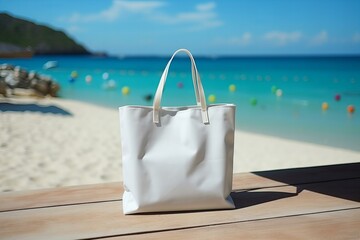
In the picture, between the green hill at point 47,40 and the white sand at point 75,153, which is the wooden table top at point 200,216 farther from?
the green hill at point 47,40

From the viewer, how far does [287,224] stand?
1092 mm

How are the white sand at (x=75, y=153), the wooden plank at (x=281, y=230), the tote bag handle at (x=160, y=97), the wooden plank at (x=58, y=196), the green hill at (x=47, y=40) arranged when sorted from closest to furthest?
the wooden plank at (x=281, y=230)
the tote bag handle at (x=160, y=97)
the wooden plank at (x=58, y=196)
the white sand at (x=75, y=153)
the green hill at (x=47, y=40)

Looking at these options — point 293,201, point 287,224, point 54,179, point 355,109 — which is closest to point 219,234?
point 287,224

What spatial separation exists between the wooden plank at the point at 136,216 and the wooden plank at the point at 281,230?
0.10ft

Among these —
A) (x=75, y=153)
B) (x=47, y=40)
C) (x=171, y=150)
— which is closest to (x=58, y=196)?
(x=171, y=150)

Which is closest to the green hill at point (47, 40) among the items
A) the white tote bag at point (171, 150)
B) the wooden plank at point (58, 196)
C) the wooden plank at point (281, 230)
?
the wooden plank at point (58, 196)

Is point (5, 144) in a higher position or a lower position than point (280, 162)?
higher

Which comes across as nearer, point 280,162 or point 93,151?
point 93,151

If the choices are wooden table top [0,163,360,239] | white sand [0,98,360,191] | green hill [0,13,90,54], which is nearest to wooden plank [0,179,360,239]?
wooden table top [0,163,360,239]

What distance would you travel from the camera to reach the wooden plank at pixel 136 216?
3.42 ft

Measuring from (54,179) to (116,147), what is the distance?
1591mm

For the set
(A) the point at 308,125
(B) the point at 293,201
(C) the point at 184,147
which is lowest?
(A) the point at 308,125

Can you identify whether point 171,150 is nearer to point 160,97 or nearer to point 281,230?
point 160,97

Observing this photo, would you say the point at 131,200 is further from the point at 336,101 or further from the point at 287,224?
the point at 336,101
